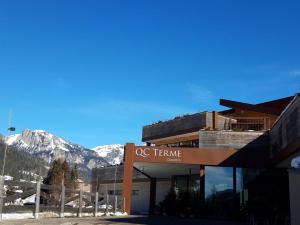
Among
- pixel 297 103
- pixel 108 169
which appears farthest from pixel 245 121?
pixel 108 169

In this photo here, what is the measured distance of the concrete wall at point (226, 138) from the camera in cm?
3638

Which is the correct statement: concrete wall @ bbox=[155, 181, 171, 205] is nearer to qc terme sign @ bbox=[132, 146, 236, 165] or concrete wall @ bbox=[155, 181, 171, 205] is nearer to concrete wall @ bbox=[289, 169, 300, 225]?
qc terme sign @ bbox=[132, 146, 236, 165]

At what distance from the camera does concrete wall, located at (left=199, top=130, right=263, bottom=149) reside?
36375 millimetres

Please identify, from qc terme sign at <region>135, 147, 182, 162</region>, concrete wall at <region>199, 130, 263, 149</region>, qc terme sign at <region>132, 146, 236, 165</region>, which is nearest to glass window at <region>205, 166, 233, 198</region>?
qc terme sign at <region>132, 146, 236, 165</region>

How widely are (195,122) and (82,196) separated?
53.3 feet

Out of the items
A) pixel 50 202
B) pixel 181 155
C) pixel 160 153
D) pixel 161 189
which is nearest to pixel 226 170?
pixel 181 155

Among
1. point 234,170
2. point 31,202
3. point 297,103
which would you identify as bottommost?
point 31,202

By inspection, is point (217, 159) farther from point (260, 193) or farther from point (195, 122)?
point (195, 122)

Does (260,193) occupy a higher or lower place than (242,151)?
lower

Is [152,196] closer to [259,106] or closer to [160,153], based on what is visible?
[160,153]

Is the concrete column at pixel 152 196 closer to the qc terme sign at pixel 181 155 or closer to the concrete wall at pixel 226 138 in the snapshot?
the qc terme sign at pixel 181 155

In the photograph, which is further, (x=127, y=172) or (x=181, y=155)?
(x=127, y=172)

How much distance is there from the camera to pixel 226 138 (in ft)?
120

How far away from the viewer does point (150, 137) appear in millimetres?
48938
